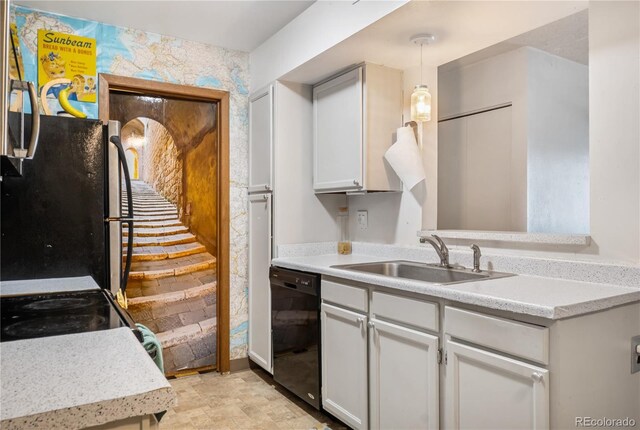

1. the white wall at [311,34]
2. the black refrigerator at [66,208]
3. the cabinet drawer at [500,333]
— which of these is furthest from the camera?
the white wall at [311,34]

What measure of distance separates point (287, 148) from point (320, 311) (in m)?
1.17

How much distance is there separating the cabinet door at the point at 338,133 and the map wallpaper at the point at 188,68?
0.66 meters

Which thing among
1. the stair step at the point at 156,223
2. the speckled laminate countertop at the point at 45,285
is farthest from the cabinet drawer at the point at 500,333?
the stair step at the point at 156,223

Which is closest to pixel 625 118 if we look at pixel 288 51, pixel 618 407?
pixel 618 407

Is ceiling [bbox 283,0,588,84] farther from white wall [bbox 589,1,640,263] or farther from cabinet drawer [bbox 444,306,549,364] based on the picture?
cabinet drawer [bbox 444,306,549,364]

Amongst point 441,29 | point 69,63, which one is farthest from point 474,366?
point 69,63

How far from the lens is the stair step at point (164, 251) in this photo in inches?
120

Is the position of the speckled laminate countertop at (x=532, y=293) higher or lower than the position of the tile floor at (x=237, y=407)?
higher

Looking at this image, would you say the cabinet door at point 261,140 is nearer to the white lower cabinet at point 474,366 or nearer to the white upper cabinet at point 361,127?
the white upper cabinet at point 361,127

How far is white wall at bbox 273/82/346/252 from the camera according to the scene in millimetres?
2951

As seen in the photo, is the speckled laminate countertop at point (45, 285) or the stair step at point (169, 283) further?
the stair step at point (169, 283)

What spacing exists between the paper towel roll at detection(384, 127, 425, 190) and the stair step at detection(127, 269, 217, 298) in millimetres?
1635

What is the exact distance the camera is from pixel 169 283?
10.3ft

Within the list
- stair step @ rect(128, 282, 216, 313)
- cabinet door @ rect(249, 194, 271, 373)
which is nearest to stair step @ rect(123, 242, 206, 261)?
stair step @ rect(128, 282, 216, 313)
